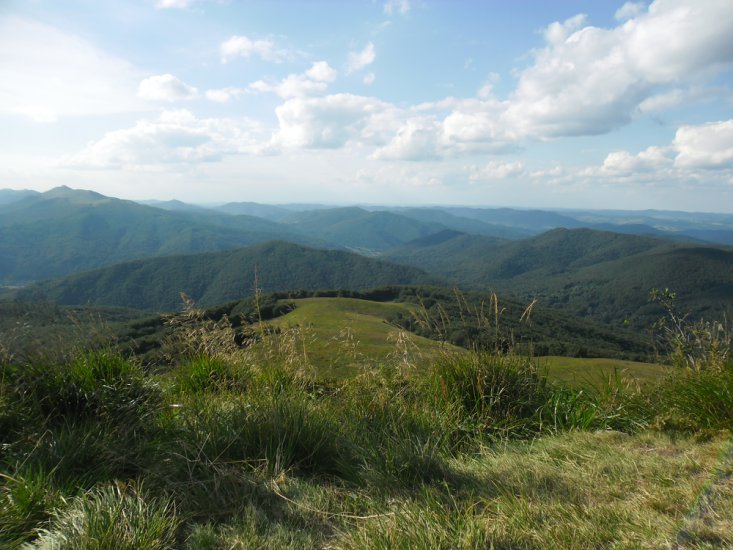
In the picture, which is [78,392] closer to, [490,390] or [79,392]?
[79,392]

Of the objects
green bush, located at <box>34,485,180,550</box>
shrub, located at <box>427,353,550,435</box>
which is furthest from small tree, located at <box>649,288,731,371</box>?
green bush, located at <box>34,485,180,550</box>

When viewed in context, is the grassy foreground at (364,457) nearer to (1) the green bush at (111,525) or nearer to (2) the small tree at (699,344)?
(1) the green bush at (111,525)

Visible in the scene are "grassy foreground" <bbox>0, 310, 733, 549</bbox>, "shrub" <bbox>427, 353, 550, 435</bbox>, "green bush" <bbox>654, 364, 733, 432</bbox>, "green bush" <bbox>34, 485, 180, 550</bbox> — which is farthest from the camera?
"shrub" <bbox>427, 353, 550, 435</bbox>

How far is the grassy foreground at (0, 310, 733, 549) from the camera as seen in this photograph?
7.95 feet

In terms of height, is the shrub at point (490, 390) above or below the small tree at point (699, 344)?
below

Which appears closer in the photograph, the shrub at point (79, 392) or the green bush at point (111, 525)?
the green bush at point (111, 525)

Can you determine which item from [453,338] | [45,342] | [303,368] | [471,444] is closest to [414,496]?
[471,444]

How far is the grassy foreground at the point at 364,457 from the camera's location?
7.95 ft

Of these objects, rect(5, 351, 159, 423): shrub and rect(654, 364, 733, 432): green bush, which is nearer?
rect(5, 351, 159, 423): shrub

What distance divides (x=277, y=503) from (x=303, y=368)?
2151 mm

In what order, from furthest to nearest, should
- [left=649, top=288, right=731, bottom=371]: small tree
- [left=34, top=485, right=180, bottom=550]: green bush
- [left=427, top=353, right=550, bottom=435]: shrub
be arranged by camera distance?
[left=649, top=288, right=731, bottom=371]: small tree, [left=427, top=353, right=550, bottom=435]: shrub, [left=34, top=485, right=180, bottom=550]: green bush

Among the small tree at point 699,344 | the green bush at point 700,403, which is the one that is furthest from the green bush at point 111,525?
the small tree at point 699,344

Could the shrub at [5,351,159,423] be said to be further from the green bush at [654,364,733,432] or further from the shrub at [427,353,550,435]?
the green bush at [654,364,733,432]

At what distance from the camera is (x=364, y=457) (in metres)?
3.29
